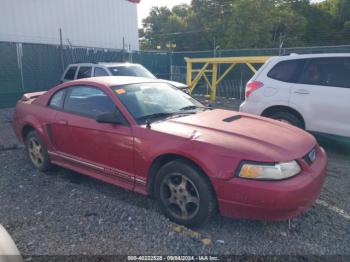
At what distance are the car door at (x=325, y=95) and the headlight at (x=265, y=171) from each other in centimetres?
286

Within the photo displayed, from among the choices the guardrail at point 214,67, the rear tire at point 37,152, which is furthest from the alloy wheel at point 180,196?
the guardrail at point 214,67

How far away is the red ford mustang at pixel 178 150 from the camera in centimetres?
262

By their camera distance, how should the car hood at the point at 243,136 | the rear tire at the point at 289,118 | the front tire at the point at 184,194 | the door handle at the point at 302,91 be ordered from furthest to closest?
the rear tire at the point at 289,118 → the door handle at the point at 302,91 → the front tire at the point at 184,194 → the car hood at the point at 243,136

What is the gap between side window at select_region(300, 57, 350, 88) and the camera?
4.93 metres

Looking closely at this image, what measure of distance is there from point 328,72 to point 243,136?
10.2 feet

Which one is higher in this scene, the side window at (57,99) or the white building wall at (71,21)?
the white building wall at (71,21)

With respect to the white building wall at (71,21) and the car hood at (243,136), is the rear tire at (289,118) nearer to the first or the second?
the car hood at (243,136)

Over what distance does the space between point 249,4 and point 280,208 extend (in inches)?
1155

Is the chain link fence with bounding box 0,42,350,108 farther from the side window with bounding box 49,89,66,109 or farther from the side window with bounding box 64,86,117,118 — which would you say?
the side window with bounding box 64,86,117,118

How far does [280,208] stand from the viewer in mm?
2568

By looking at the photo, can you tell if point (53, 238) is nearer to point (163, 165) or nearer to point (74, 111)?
point (163, 165)

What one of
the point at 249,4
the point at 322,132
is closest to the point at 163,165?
the point at 322,132

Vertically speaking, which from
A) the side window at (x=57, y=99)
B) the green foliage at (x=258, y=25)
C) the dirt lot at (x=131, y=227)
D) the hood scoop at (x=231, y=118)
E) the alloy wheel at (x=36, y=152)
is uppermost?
the green foliage at (x=258, y=25)

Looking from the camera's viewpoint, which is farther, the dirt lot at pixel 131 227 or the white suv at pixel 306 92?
the white suv at pixel 306 92
